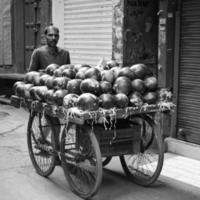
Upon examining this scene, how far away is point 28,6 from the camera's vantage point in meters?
12.5

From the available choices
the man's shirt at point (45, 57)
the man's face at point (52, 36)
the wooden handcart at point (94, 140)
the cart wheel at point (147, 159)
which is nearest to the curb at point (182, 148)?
the cart wheel at point (147, 159)

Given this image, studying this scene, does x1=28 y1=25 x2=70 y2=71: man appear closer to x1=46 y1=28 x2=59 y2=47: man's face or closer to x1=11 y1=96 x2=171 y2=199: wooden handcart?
x1=46 y1=28 x2=59 y2=47: man's face

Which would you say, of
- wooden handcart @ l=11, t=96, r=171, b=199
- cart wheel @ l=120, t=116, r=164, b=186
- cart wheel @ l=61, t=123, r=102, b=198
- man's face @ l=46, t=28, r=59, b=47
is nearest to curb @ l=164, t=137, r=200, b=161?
cart wheel @ l=120, t=116, r=164, b=186

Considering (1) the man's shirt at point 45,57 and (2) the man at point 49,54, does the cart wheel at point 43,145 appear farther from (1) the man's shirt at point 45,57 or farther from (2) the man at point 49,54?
(1) the man's shirt at point 45,57

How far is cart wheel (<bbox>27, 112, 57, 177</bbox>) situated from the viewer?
536 cm

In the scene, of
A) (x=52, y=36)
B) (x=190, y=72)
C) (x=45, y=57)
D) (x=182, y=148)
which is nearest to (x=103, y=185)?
(x=182, y=148)

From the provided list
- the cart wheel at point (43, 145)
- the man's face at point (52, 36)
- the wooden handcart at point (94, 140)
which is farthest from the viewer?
the man's face at point (52, 36)

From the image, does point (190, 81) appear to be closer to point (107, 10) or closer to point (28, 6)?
point (107, 10)

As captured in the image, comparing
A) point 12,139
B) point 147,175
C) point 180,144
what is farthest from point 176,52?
point 12,139

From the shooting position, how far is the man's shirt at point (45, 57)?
6414 millimetres

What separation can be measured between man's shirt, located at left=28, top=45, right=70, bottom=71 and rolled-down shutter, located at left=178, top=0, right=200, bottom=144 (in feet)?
6.12

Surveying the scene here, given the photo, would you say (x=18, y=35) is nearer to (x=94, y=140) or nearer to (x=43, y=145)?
(x=43, y=145)

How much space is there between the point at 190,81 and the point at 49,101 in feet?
8.75

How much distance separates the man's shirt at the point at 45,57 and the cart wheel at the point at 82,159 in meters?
1.68
